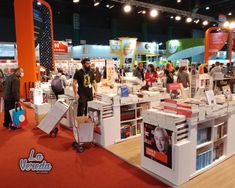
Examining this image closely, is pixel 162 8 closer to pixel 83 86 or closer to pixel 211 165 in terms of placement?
pixel 83 86

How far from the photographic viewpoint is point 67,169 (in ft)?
11.5

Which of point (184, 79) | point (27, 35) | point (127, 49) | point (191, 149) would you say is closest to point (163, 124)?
point (191, 149)

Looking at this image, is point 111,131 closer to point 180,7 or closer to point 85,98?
point 85,98

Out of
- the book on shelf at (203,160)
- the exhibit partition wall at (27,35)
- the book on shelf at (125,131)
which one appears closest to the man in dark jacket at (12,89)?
the book on shelf at (125,131)

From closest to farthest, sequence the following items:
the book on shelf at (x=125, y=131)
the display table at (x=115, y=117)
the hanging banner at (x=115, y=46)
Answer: the display table at (x=115, y=117), the book on shelf at (x=125, y=131), the hanging banner at (x=115, y=46)

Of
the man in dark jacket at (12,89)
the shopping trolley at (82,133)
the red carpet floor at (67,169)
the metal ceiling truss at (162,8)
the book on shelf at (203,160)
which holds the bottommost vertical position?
the red carpet floor at (67,169)

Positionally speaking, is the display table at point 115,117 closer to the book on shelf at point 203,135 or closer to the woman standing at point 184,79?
the book on shelf at point 203,135

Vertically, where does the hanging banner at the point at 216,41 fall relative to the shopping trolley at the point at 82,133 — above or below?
above

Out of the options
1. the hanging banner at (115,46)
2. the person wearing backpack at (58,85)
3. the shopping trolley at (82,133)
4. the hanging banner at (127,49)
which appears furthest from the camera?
the hanging banner at (115,46)

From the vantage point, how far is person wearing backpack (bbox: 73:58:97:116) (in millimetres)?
4777

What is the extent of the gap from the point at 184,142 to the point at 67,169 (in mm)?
1677

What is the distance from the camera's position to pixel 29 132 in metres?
5.42

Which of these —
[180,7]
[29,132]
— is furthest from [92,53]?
[29,132]

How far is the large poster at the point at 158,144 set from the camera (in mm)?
3055
